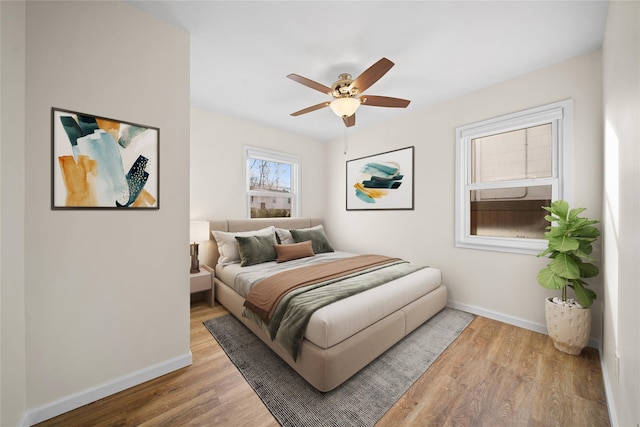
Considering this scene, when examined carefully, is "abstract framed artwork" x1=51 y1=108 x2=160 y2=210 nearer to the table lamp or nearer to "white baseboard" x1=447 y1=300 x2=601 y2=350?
the table lamp

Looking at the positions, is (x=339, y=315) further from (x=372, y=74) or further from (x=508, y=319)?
(x=508, y=319)

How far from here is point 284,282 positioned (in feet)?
7.49

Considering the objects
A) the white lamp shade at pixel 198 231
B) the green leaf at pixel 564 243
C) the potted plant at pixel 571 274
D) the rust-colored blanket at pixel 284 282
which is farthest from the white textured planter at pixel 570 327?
the white lamp shade at pixel 198 231

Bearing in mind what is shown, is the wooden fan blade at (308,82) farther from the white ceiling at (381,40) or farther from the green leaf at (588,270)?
the green leaf at (588,270)

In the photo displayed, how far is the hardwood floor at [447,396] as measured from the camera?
144 centimetres

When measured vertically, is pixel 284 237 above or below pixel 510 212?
below

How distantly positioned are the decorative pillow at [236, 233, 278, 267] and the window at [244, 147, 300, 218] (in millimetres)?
839

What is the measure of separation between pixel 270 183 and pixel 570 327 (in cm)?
402

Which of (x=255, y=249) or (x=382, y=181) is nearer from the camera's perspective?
(x=255, y=249)

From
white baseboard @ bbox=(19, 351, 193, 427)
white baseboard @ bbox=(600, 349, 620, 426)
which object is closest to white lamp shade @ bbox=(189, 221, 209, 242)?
white baseboard @ bbox=(19, 351, 193, 427)

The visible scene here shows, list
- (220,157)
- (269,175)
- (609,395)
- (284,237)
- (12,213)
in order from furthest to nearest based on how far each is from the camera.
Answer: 1. (269,175)
2. (284,237)
3. (220,157)
4. (609,395)
5. (12,213)

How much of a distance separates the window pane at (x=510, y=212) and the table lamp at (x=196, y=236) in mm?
3345

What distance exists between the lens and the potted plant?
198 centimetres

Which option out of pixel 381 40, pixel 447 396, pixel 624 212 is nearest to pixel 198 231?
pixel 381 40
